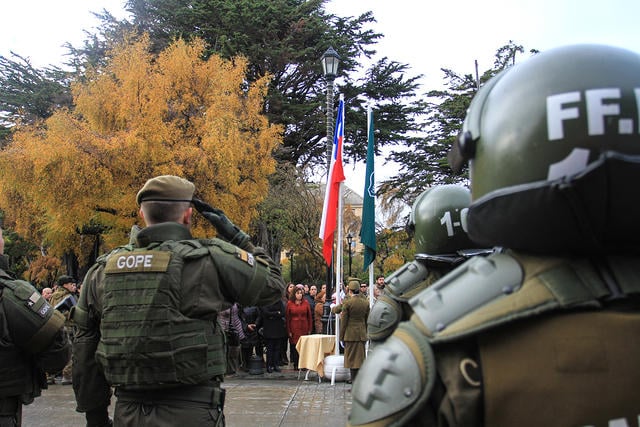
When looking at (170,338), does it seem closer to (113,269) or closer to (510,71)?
(113,269)

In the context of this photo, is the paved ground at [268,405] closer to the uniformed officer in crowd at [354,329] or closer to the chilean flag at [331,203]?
the uniformed officer in crowd at [354,329]

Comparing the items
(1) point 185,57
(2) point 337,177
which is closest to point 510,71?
(2) point 337,177

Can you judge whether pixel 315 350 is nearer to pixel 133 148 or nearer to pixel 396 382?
pixel 133 148

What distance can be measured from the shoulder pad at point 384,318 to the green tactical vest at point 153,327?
1482 millimetres

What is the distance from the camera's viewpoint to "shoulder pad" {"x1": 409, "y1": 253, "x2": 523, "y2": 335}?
4.31 ft

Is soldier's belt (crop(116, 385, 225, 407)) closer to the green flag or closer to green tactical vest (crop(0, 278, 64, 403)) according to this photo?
green tactical vest (crop(0, 278, 64, 403))

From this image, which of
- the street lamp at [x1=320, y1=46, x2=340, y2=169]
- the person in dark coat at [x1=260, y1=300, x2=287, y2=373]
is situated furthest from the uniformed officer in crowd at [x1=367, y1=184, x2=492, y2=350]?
the person in dark coat at [x1=260, y1=300, x2=287, y2=373]

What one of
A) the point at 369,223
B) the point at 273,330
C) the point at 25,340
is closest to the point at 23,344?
the point at 25,340

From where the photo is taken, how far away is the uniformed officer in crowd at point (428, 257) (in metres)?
3.90

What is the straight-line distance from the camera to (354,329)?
9680 millimetres

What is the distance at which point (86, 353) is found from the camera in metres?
3.15

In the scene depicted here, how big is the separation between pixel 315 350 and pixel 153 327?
26.9ft

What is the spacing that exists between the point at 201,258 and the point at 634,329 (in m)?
1.96

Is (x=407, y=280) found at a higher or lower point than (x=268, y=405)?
higher
